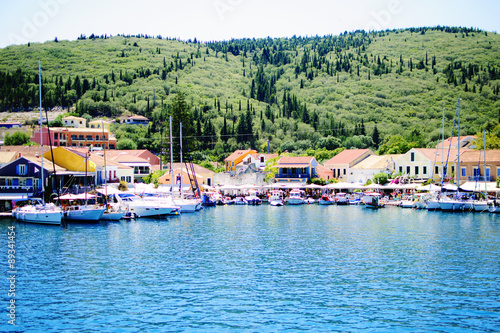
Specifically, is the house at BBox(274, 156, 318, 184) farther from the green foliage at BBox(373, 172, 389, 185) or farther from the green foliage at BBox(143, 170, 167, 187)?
the green foliage at BBox(143, 170, 167, 187)

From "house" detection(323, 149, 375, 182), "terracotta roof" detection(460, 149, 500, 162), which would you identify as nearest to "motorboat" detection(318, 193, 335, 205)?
"house" detection(323, 149, 375, 182)

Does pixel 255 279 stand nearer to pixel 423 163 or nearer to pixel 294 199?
pixel 294 199

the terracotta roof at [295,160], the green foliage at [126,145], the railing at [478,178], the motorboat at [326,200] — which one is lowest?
the motorboat at [326,200]

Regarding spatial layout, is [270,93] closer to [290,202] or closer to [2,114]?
[2,114]

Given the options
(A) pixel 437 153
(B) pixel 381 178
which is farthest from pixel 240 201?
(A) pixel 437 153

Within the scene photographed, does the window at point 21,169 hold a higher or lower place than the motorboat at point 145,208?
higher

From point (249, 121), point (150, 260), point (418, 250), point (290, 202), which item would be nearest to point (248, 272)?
point (150, 260)

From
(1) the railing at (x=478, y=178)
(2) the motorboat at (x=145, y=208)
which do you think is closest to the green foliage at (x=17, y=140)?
(2) the motorboat at (x=145, y=208)

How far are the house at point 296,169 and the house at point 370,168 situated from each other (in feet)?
24.5

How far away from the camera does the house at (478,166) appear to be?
240 ft

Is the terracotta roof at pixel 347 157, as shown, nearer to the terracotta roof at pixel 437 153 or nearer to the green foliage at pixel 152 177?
the terracotta roof at pixel 437 153

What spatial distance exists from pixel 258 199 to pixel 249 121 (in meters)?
61.1

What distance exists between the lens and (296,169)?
92.4 metres

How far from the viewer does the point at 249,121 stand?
14225 centimetres
